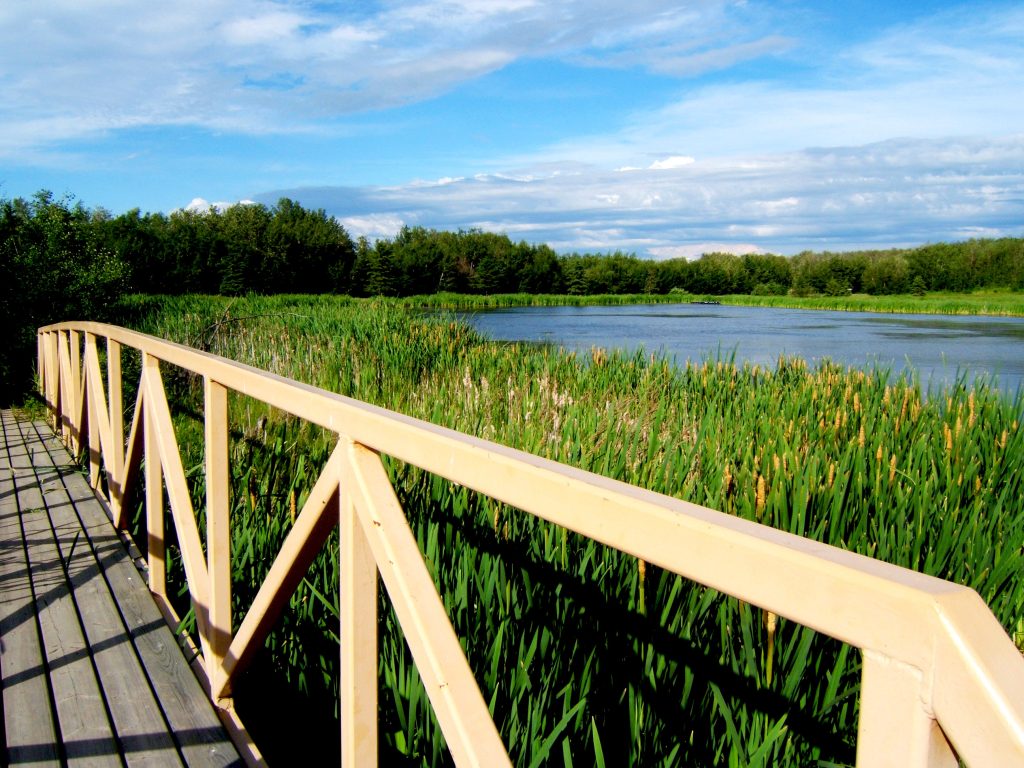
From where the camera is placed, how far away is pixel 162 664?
198cm

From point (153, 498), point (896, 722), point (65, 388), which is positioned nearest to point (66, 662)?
point (153, 498)

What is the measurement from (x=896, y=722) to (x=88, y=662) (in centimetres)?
204

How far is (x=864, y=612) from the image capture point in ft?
1.72

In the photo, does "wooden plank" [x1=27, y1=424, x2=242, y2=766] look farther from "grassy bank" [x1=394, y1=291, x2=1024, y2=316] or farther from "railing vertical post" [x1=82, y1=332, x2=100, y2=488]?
"grassy bank" [x1=394, y1=291, x2=1024, y2=316]

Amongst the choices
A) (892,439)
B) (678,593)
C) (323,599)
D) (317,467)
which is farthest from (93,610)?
(892,439)

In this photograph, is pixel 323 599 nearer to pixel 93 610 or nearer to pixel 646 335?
pixel 93 610

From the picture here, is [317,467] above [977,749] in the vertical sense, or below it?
below

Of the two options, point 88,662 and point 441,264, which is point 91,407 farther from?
point 441,264

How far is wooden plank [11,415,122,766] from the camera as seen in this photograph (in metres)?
1.62

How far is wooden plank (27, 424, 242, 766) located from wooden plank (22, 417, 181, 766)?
0.5 inches

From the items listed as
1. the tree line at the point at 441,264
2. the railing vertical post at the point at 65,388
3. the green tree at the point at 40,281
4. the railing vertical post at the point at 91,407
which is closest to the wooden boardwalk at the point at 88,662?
the railing vertical post at the point at 91,407

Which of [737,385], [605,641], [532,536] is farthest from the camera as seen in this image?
[737,385]

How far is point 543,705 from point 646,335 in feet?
70.0

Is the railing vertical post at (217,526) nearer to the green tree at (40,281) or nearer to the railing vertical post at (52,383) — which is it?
the railing vertical post at (52,383)
